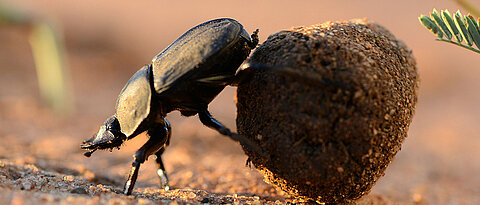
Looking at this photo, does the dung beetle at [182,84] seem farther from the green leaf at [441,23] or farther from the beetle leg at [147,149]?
the green leaf at [441,23]

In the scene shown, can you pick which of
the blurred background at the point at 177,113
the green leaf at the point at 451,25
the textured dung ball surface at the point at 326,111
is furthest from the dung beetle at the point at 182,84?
the green leaf at the point at 451,25

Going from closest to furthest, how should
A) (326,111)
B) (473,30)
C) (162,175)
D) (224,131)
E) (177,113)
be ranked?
(326,111) → (224,131) → (473,30) → (162,175) → (177,113)

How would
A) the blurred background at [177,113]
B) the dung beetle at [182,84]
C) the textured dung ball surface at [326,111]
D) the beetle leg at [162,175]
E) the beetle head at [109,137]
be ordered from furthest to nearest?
the blurred background at [177,113] < the beetle leg at [162,175] < the beetle head at [109,137] < the dung beetle at [182,84] < the textured dung ball surface at [326,111]

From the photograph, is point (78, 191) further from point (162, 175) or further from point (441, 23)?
point (441, 23)

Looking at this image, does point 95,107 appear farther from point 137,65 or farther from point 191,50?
point 191,50

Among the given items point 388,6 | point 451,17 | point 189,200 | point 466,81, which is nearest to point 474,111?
point 466,81

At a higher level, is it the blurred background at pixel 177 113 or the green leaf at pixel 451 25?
the green leaf at pixel 451 25

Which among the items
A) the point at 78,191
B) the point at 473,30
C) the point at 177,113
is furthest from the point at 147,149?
the point at 177,113
